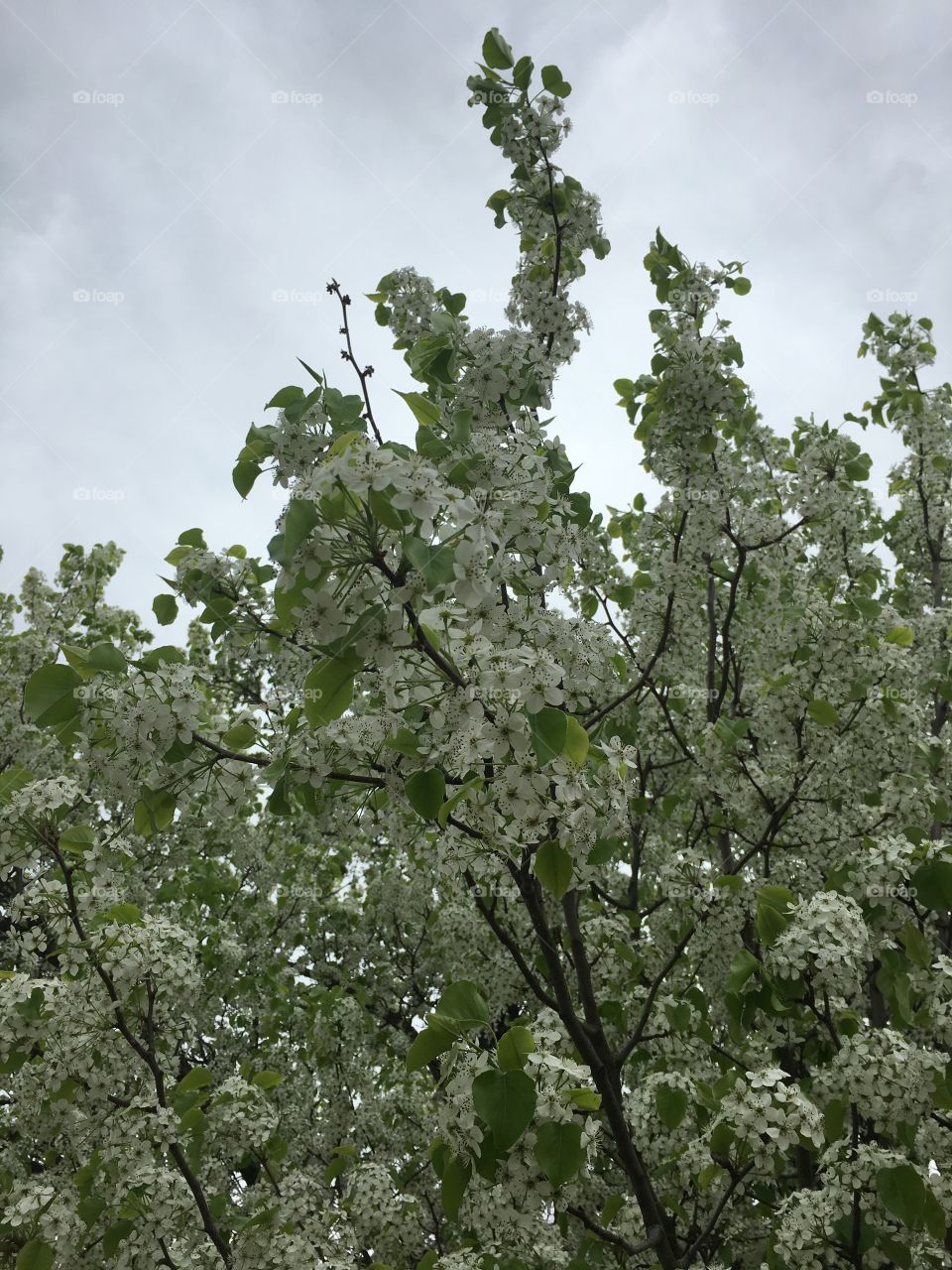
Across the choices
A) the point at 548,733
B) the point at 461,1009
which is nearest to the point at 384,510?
the point at 548,733

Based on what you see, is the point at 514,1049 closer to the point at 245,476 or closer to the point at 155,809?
the point at 155,809

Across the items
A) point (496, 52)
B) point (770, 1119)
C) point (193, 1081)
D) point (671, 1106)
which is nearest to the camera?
point (770, 1119)

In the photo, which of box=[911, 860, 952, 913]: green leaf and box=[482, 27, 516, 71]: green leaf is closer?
box=[911, 860, 952, 913]: green leaf

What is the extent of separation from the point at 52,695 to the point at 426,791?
4.76ft

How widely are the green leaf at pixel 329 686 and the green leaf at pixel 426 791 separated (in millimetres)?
350

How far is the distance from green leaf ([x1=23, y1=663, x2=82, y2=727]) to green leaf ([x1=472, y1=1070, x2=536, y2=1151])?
196 centimetres

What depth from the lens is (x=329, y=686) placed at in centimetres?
282

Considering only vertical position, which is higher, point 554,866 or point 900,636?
point 900,636

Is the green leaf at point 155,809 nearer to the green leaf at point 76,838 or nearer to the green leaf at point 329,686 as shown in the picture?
the green leaf at point 329,686

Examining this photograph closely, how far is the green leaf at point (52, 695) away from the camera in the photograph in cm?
327

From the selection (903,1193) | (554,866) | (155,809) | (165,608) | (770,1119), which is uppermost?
(165,608)

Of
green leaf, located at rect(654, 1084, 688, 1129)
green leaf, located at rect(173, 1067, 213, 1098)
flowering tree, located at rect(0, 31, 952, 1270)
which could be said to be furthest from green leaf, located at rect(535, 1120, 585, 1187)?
green leaf, located at rect(173, 1067, 213, 1098)

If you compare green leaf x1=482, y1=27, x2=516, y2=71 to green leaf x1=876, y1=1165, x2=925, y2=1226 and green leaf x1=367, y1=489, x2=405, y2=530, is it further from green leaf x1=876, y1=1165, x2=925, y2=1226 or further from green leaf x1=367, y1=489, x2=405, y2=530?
green leaf x1=876, y1=1165, x2=925, y2=1226

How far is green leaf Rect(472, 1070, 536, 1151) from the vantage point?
2.87 m
